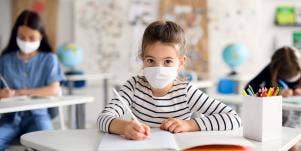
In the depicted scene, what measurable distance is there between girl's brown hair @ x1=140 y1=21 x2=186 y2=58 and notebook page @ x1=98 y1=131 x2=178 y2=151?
14.6 inches

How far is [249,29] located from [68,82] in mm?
1899

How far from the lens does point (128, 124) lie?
1.20 m

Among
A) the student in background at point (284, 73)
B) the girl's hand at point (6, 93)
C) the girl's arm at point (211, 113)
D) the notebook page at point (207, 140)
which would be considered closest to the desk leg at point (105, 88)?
the student in background at point (284, 73)

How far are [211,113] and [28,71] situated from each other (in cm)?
149

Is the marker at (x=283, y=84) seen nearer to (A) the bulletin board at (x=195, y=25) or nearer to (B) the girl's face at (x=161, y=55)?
(B) the girl's face at (x=161, y=55)

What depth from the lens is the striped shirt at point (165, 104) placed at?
1.43 m

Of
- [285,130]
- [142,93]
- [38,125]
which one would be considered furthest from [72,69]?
[285,130]

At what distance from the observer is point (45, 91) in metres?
2.50

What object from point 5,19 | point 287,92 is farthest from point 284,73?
point 5,19

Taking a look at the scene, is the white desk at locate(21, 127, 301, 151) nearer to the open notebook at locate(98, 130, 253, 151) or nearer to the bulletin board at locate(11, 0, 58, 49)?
the open notebook at locate(98, 130, 253, 151)

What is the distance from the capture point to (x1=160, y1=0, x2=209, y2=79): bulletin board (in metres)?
4.45

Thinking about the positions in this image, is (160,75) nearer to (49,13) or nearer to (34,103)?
(34,103)

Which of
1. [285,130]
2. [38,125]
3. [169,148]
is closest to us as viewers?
[169,148]

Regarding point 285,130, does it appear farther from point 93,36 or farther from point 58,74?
point 93,36
